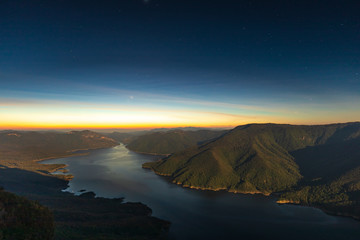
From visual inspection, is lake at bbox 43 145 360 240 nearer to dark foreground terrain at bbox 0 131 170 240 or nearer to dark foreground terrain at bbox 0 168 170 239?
dark foreground terrain at bbox 0 168 170 239

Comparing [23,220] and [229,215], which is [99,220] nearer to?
[23,220]

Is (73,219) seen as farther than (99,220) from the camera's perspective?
No

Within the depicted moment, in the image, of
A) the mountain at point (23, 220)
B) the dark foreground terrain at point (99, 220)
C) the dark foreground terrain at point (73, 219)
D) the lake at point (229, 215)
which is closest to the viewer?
the mountain at point (23, 220)

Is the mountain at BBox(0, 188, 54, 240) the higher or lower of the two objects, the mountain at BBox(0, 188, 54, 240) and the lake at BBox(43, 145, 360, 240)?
the higher

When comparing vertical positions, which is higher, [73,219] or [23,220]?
[23,220]

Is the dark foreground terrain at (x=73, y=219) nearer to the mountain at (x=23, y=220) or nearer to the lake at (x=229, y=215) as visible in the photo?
the mountain at (x=23, y=220)

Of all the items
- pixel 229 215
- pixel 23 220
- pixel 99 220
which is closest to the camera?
pixel 23 220

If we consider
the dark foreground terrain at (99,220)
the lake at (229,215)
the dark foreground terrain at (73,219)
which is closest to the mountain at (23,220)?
the dark foreground terrain at (73,219)

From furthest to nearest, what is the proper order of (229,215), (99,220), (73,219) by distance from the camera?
(229,215) < (99,220) < (73,219)

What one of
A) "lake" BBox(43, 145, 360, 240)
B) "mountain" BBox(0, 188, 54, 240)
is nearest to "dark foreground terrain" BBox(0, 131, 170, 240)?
"mountain" BBox(0, 188, 54, 240)

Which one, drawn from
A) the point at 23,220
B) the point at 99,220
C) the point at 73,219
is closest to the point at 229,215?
the point at 99,220

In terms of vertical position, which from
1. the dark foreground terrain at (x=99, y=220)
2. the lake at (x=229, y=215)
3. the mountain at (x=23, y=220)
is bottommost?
the lake at (x=229, y=215)

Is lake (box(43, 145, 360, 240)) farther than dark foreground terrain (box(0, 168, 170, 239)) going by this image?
Yes

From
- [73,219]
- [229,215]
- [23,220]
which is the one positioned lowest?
[229,215]
